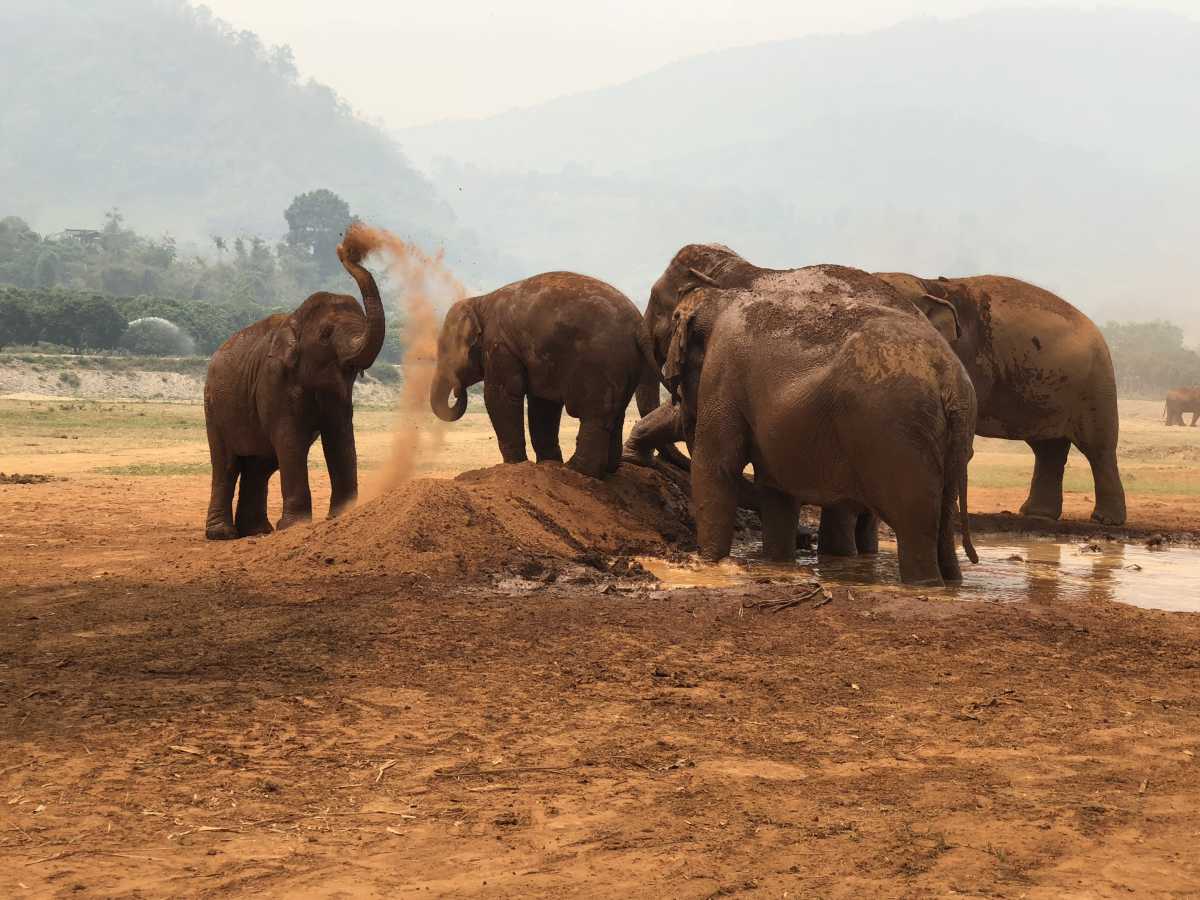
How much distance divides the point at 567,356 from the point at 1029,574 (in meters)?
4.50

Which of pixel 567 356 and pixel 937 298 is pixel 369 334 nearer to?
pixel 567 356

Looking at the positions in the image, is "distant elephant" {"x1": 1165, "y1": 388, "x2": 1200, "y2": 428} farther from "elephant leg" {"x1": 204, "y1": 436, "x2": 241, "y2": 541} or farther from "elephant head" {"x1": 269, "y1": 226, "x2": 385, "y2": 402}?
"elephant head" {"x1": 269, "y1": 226, "x2": 385, "y2": 402}

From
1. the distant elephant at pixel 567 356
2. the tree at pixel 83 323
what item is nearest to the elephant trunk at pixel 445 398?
→ the distant elephant at pixel 567 356

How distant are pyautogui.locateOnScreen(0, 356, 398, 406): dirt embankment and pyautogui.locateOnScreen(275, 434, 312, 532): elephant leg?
118ft

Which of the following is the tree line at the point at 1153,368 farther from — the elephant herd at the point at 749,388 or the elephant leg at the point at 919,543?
the elephant leg at the point at 919,543

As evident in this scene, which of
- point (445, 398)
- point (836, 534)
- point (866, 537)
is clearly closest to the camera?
point (836, 534)

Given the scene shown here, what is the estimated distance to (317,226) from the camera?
17075cm

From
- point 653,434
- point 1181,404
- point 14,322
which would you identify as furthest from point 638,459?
point 14,322

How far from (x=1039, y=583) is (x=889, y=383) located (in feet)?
7.63

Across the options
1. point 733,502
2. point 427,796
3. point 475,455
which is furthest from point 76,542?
point 475,455

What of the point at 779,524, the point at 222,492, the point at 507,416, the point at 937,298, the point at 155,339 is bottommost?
the point at 222,492

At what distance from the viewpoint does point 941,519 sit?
1007 centimetres

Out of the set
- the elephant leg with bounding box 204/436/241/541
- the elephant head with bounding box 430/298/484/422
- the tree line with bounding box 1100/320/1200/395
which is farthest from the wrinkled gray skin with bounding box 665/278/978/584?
the tree line with bounding box 1100/320/1200/395

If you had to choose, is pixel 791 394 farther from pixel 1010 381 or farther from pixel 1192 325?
pixel 1192 325
